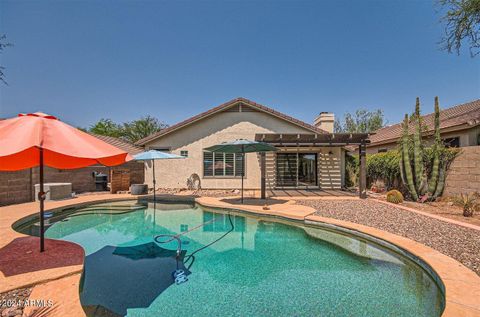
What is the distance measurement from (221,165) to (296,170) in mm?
5581

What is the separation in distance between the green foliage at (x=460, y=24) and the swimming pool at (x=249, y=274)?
12.5 meters

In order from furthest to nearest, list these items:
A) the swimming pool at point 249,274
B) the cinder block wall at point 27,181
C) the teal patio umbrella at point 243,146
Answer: the cinder block wall at point 27,181 → the teal patio umbrella at point 243,146 → the swimming pool at point 249,274

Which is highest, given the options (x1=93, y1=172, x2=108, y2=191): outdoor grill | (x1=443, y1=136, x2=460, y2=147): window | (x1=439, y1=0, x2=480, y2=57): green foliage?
(x1=439, y1=0, x2=480, y2=57): green foliage

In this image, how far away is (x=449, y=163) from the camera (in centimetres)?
1071

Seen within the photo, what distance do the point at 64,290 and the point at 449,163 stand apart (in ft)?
49.7

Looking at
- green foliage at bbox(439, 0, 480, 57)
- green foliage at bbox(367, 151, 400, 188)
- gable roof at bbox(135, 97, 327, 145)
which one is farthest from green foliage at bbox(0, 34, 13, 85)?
green foliage at bbox(367, 151, 400, 188)

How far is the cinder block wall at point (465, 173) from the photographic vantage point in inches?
384

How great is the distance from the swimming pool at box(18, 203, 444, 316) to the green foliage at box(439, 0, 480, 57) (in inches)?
493

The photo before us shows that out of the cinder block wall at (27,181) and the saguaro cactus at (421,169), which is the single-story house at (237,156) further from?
the saguaro cactus at (421,169)

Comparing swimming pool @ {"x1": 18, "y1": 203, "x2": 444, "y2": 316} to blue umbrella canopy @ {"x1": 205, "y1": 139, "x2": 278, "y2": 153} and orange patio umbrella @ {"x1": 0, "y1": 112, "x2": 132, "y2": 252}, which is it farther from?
blue umbrella canopy @ {"x1": 205, "y1": 139, "x2": 278, "y2": 153}

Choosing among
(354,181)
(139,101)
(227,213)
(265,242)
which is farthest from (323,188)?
(139,101)

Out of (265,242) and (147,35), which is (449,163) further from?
(147,35)

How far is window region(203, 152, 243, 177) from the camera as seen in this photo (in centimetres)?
1573

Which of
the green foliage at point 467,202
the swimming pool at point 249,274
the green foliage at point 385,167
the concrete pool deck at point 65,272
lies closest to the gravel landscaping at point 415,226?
the concrete pool deck at point 65,272
